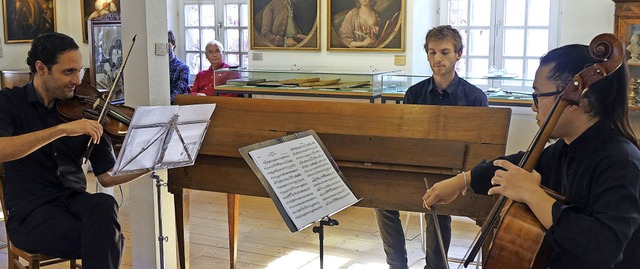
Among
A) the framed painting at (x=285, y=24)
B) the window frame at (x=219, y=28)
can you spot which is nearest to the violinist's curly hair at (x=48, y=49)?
the framed painting at (x=285, y=24)

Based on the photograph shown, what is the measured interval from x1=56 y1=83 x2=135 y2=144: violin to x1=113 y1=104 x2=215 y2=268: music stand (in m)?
0.24

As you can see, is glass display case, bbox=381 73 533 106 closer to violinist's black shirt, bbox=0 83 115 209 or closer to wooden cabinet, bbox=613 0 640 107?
wooden cabinet, bbox=613 0 640 107

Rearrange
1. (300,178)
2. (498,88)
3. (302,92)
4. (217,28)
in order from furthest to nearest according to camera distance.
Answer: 1. (217,28)
2. (302,92)
3. (498,88)
4. (300,178)

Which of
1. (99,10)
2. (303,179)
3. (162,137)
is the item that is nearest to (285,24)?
(99,10)

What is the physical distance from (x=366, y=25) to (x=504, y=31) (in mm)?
1378

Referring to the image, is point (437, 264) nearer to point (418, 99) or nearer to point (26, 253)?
point (418, 99)

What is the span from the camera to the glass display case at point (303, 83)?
5.67m

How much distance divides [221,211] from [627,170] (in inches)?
167

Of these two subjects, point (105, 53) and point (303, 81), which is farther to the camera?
point (105, 53)

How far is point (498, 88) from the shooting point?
5219 mm

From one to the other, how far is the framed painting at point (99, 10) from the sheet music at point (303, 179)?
5.45 metres

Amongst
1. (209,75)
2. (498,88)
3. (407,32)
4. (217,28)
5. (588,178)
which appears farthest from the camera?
(217,28)

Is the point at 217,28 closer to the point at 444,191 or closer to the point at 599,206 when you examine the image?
the point at 444,191

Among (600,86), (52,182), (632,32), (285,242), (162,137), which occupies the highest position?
(632,32)
